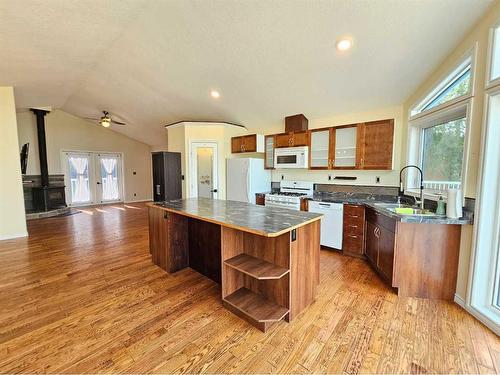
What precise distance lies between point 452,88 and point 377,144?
112 centimetres

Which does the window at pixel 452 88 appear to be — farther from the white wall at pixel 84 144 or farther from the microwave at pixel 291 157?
the white wall at pixel 84 144

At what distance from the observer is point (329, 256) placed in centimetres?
356

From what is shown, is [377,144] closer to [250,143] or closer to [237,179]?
[250,143]

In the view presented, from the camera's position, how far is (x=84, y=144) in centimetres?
784

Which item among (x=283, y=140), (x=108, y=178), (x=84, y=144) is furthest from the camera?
(x=108, y=178)

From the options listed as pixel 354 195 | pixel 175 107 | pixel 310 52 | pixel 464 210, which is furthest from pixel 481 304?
pixel 175 107

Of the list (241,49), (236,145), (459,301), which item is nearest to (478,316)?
(459,301)

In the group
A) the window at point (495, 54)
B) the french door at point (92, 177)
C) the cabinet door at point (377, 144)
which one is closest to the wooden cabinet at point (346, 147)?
the cabinet door at point (377, 144)

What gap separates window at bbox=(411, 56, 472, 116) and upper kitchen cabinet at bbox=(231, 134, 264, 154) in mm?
2791

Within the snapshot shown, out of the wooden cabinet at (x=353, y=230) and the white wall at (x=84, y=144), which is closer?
the wooden cabinet at (x=353, y=230)

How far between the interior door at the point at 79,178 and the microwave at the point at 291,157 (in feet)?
23.4

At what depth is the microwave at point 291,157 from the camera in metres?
4.29

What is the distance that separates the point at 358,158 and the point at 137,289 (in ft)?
12.0

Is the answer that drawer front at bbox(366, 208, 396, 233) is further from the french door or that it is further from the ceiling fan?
the french door
